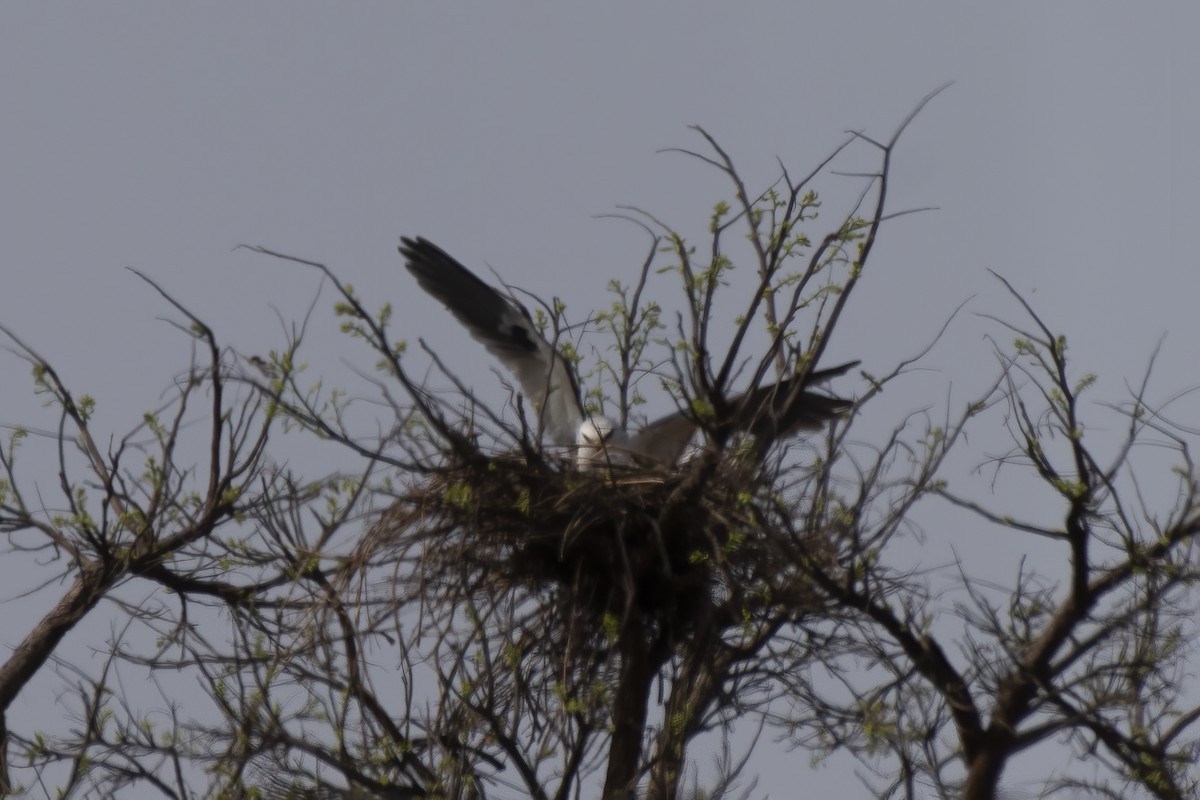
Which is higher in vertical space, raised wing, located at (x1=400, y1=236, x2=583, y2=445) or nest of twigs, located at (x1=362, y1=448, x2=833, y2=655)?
raised wing, located at (x1=400, y1=236, x2=583, y2=445)

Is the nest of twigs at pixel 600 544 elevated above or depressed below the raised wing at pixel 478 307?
below

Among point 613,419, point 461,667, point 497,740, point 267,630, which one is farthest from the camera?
point 613,419

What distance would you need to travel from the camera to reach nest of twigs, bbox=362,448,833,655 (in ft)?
13.6

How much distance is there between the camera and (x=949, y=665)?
13.1 ft

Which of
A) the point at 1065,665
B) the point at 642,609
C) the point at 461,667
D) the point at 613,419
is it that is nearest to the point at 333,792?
the point at 461,667

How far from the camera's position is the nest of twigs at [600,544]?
4.16 metres

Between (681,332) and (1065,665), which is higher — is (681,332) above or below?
above

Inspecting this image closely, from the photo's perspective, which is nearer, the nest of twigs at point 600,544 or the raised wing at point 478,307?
the nest of twigs at point 600,544

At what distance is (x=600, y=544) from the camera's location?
434 centimetres

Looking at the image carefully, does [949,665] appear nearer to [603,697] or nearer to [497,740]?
[603,697]

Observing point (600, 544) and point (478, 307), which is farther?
point (478, 307)

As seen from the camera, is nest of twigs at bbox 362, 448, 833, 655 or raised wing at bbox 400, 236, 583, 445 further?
raised wing at bbox 400, 236, 583, 445

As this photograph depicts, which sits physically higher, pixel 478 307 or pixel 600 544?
pixel 478 307

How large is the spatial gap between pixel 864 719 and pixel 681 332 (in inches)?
48.5
